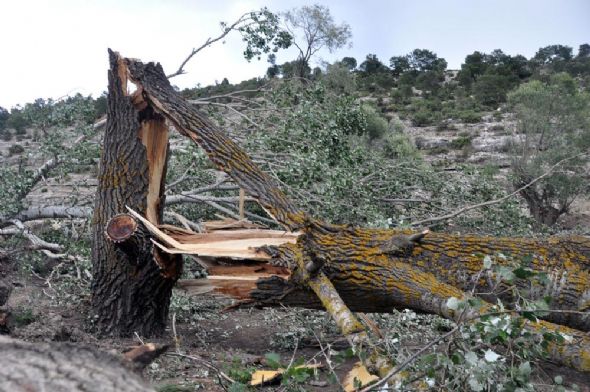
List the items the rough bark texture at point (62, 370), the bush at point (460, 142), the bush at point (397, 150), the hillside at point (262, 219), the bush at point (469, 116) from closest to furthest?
the rough bark texture at point (62, 370) < the hillside at point (262, 219) < the bush at point (397, 150) < the bush at point (460, 142) < the bush at point (469, 116)

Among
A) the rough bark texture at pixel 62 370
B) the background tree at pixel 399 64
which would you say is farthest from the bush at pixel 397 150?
the background tree at pixel 399 64

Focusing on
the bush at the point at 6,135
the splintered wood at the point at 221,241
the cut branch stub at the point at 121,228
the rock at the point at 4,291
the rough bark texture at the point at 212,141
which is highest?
the bush at the point at 6,135

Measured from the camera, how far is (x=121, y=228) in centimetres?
459

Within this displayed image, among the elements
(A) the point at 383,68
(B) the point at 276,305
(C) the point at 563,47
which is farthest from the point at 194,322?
(C) the point at 563,47

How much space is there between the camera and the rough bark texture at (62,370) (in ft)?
4.69

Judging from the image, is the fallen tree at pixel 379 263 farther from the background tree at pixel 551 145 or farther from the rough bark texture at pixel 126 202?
the background tree at pixel 551 145

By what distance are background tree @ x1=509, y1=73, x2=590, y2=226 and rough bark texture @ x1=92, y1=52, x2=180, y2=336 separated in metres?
12.8

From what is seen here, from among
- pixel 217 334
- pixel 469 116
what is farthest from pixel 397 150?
pixel 469 116

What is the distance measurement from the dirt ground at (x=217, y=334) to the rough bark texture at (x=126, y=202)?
0.20 m

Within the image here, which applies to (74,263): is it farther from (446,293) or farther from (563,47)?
(563,47)

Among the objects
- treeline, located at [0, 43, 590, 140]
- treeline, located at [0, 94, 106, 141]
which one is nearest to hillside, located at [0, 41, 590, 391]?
treeline, located at [0, 94, 106, 141]

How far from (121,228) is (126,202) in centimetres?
36

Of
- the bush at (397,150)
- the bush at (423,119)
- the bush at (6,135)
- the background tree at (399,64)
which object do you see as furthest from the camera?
the background tree at (399,64)

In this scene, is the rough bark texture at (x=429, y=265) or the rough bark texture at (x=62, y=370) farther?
the rough bark texture at (x=429, y=265)
